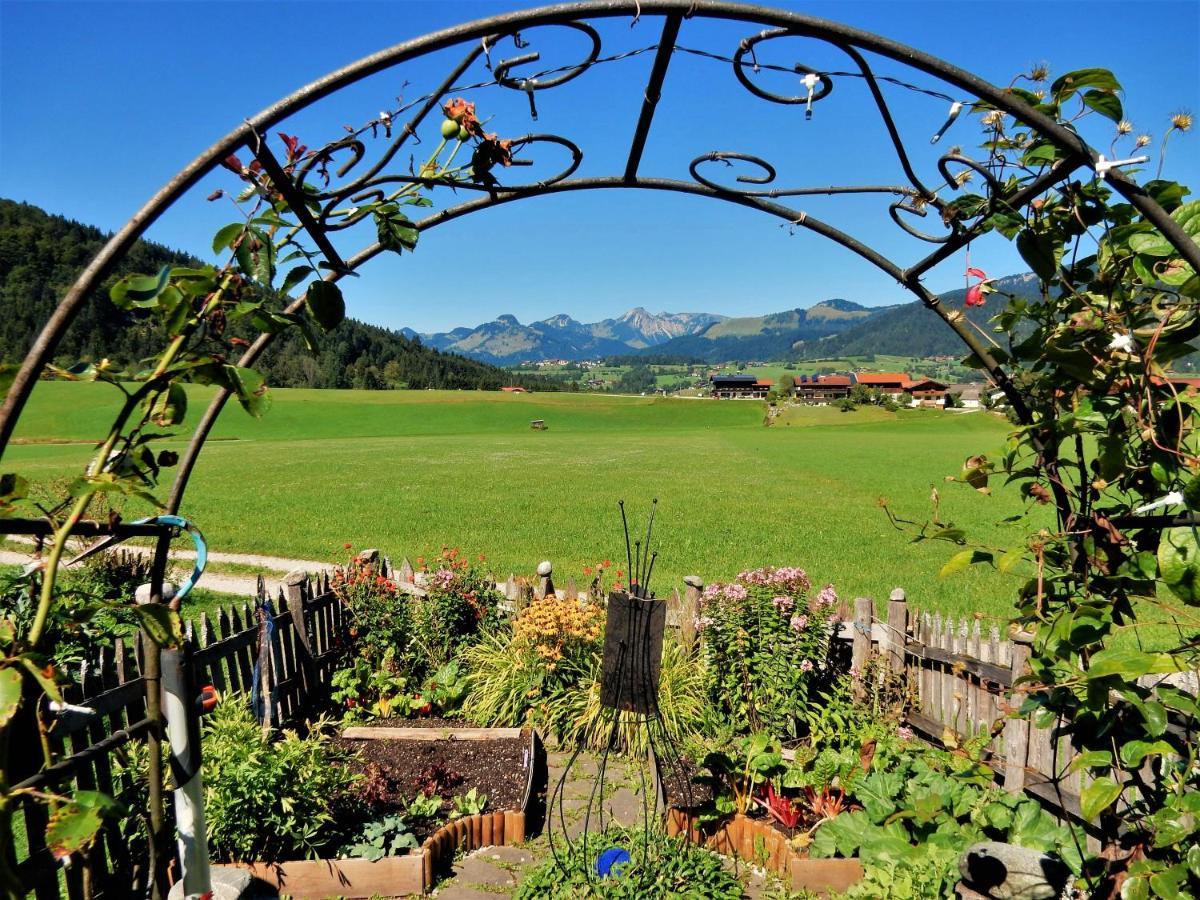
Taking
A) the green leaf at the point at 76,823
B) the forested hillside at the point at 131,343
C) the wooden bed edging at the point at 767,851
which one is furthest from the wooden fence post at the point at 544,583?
the forested hillside at the point at 131,343

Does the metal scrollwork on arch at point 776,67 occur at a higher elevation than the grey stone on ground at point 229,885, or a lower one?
higher

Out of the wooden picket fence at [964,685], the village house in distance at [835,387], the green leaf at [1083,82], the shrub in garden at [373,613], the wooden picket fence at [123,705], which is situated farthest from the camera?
the village house in distance at [835,387]

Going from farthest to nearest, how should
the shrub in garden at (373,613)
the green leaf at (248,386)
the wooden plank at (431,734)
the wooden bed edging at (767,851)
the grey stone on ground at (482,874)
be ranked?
1. the shrub in garden at (373,613)
2. the wooden plank at (431,734)
3. the grey stone on ground at (482,874)
4. the wooden bed edging at (767,851)
5. the green leaf at (248,386)

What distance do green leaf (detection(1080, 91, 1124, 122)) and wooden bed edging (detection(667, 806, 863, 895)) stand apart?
349cm

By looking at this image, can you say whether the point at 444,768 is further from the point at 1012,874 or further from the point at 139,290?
the point at 139,290

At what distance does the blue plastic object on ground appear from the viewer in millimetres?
3393

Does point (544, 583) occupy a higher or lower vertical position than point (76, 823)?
lower

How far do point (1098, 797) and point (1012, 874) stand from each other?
1110mm

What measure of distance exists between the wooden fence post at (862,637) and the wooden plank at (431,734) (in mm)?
2606

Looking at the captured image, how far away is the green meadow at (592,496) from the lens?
46.0 feet

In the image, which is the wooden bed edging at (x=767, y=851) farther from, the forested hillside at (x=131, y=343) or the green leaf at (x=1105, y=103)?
the forested hillside at (x=131, y=343)

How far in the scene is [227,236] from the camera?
139 centimetres

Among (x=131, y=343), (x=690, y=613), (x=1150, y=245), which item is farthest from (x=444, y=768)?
(x=131, y=343)

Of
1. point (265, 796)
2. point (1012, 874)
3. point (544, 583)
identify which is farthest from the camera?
point (544, 583)
